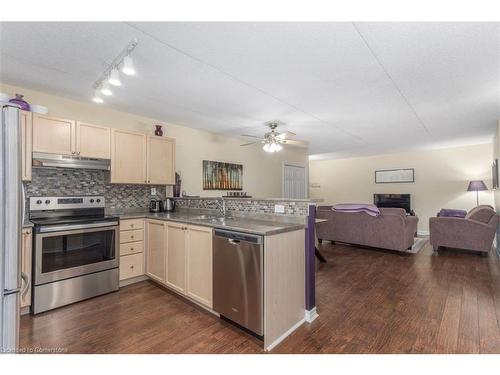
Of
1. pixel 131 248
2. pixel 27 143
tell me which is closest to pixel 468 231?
pixel 131 248

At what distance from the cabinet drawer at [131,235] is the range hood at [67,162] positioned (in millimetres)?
867

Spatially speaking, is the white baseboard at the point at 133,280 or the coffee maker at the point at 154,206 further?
the coffee maker at the point at 154,206

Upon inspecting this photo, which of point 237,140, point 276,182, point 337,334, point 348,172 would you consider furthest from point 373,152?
point 337,334

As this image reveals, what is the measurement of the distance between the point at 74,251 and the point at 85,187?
0.93m

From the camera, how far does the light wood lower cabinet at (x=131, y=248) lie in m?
2.90

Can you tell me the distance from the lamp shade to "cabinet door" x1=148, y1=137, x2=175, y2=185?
264 inches

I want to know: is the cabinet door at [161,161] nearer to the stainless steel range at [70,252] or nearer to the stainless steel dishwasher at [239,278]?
the stainless steel range at [70,252]

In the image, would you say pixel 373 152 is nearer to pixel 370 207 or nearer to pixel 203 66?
pixel 370 207

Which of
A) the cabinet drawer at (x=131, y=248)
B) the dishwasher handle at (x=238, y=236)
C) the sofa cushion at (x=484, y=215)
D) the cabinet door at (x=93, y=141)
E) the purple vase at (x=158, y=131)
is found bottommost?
the cabinet drawer at (x=131, y=248)

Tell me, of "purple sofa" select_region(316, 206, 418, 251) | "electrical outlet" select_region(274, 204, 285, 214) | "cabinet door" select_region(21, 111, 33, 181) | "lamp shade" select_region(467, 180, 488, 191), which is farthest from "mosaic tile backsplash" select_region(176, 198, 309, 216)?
"lamp shade" select_region(467, 180, 488, 191)

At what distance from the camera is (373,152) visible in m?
7.01

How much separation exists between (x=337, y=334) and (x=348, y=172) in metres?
6.92

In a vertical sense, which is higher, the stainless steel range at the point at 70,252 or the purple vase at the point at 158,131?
the purple vase at the point at 158,131

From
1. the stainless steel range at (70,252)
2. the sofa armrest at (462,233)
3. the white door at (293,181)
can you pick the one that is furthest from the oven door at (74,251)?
the sofa armrest at (462,233)
